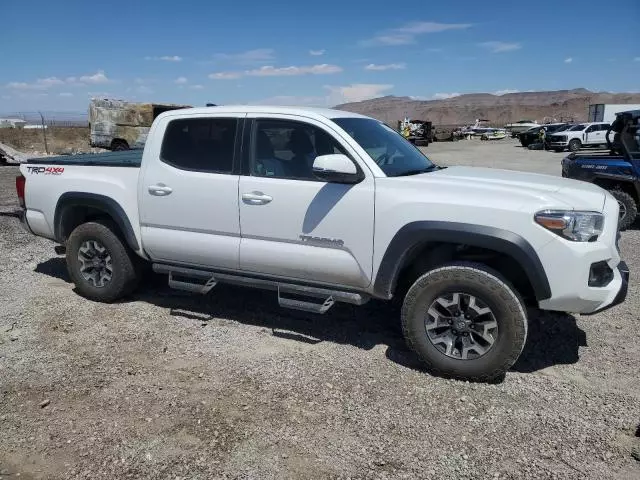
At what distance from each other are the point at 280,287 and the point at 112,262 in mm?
1931

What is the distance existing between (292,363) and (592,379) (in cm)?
221

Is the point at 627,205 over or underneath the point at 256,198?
underneath

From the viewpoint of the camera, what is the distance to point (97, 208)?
5.40m

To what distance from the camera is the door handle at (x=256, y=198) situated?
4402mm

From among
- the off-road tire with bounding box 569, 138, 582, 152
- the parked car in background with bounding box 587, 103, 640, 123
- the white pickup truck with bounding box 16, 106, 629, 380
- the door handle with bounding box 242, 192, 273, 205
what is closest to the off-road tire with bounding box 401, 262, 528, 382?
the white pickup truck with bounding box 16, 106, 629, 380

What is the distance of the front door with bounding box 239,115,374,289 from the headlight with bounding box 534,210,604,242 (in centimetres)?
120

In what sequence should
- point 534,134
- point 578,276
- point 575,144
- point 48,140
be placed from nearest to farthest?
point 578,276, point 575,144, point 48,140, point 534,134

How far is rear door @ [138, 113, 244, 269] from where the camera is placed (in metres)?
4.64

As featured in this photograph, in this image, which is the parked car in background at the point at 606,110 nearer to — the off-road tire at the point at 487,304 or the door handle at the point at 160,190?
the off-road tire at the point at 487,304

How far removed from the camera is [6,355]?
4363 mm

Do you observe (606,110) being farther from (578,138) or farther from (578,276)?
(578,276)

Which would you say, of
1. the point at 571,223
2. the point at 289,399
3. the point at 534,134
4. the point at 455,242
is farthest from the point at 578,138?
the point at 289,399

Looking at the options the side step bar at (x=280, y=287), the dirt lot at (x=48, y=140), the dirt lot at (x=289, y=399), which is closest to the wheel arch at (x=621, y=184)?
the dirt lot at (x=289, y=399)

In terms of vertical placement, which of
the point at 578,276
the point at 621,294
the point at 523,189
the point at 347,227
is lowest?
the point at 621,294
